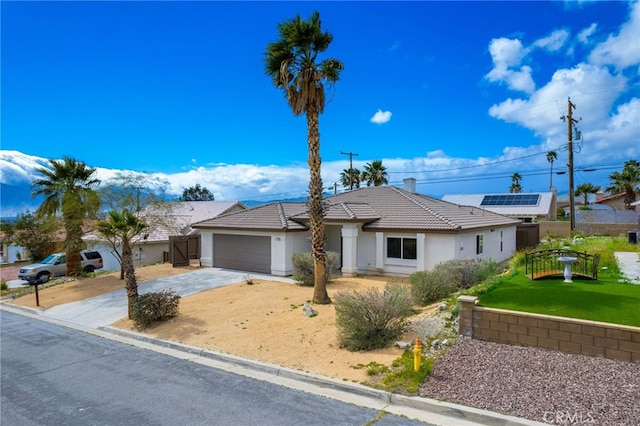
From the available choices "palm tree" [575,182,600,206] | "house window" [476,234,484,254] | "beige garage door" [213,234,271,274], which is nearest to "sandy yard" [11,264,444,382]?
"beige garage door" [213,234,271,274]

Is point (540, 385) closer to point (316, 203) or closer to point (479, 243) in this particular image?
point (316, 203)

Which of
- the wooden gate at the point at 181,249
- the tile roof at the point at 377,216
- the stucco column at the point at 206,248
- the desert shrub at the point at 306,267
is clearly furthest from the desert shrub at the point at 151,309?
the wooden gate at the point at 181,249

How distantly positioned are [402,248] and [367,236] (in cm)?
203

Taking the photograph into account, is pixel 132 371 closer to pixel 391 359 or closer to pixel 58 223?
pixel 391 359

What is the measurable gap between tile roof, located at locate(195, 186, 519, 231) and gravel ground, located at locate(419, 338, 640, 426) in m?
11.3

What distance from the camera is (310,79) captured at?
13781 millimetres

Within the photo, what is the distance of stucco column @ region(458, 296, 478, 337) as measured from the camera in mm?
8820

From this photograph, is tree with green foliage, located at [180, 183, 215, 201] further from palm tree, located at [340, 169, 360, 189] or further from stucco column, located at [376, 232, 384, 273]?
stucco column, located at [376, 232, 384, 273]

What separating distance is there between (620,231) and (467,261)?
2765 centimetres

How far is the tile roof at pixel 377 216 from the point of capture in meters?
20.2

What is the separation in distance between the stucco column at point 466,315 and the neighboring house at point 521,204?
41046 mm

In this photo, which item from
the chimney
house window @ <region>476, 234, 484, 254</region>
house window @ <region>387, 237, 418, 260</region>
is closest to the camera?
house window @ <region>387, 237, 418, 260</region>

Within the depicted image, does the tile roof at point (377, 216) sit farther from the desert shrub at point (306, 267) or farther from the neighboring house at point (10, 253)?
the neighboring house at point (10, 253)

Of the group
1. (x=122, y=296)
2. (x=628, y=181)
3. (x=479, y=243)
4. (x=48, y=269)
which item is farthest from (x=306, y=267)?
(x=628, y=181)
